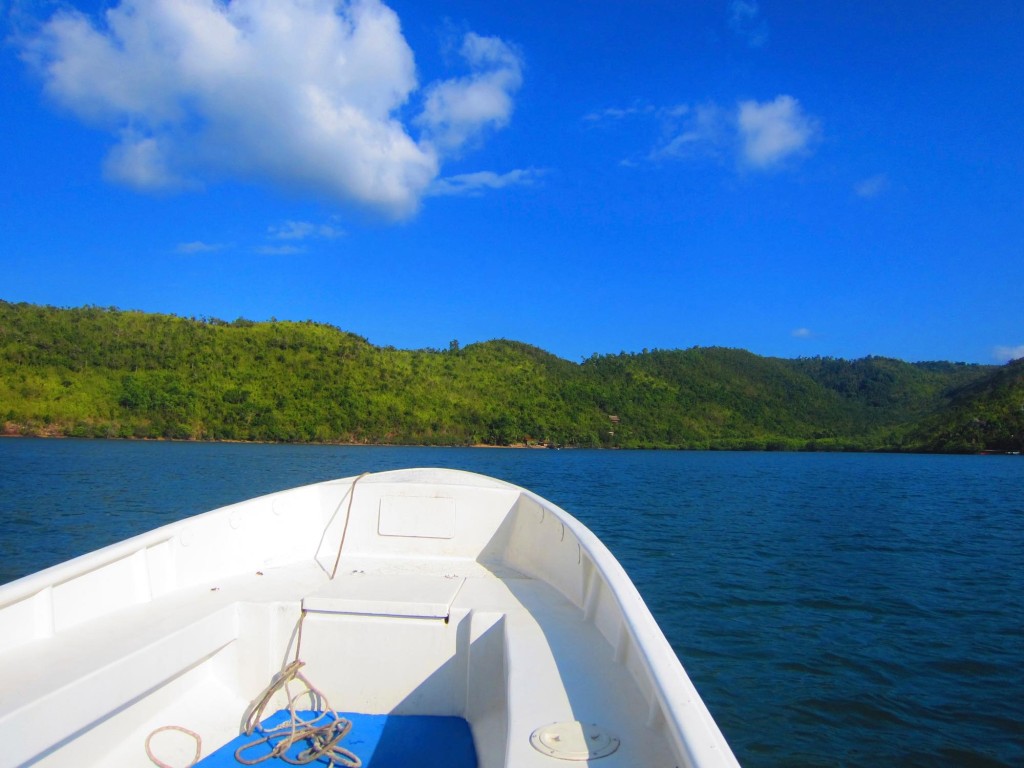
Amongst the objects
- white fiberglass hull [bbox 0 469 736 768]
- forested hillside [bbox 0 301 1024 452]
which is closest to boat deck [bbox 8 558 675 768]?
white fiberglass hull [bbox 0 469 736 768]

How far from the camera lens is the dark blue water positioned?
443 centimetres

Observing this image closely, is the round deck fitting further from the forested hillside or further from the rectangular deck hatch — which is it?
the forested hillside

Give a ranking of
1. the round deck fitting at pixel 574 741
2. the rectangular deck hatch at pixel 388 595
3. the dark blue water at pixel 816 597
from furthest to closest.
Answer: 1. the dark blue water at pixel 816 597
2. the rectangular deck hatch at pixel 388 595
3. the round deck fitting at pixel 574 741

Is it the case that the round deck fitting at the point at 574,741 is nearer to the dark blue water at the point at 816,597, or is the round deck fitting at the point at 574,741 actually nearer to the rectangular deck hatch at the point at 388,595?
the rectangular deck hatch at the point at 388,595

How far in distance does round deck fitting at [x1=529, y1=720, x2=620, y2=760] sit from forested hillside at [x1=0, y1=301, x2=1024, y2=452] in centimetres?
6568

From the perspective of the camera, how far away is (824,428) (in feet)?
330

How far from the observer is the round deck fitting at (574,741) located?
1.61m

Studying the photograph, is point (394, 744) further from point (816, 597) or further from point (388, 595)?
point (816, 597)

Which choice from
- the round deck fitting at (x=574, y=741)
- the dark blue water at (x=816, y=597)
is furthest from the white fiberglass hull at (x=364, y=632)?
the dark blue water at (x=816, y=597)

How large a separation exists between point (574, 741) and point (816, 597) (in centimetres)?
717

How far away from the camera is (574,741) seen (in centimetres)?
169

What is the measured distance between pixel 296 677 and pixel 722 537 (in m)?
10.6

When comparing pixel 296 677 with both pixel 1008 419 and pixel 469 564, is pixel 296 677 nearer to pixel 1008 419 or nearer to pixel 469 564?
pixel 469 564

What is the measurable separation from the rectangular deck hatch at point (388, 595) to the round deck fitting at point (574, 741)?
1243mm
